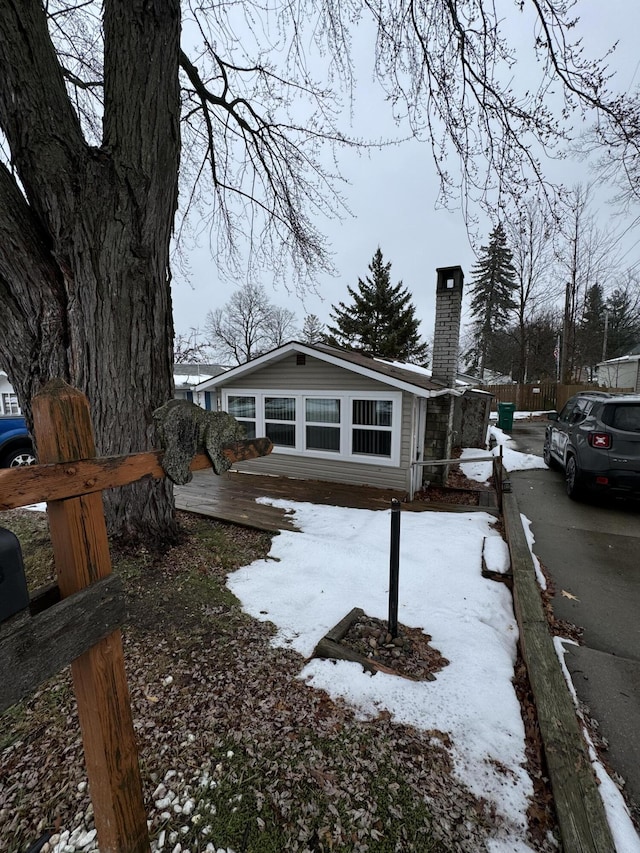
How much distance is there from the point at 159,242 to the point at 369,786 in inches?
170

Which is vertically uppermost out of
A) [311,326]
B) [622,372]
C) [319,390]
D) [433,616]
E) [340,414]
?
[311,326]

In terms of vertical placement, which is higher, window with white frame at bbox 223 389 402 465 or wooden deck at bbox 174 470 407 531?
window with white frame at bbox 223 389 402 465

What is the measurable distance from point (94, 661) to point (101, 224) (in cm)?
339

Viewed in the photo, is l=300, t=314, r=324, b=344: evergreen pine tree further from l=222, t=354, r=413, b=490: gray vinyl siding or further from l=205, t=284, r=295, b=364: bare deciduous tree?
l=222, t=354, r=413, b=490: gray vinyl siding

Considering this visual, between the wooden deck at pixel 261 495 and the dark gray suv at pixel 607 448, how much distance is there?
300cm

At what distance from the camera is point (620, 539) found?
488cm

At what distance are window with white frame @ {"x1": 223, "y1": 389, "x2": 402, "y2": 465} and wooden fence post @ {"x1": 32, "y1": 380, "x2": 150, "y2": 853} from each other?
6.09m

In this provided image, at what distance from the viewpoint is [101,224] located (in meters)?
3.12

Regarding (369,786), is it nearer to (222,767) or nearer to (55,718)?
(222,767)

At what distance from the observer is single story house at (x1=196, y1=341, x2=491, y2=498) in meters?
6.87

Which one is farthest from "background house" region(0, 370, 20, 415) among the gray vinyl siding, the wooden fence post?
the wooden fence post

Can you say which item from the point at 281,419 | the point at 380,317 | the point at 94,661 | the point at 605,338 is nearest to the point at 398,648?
the point at 94,661

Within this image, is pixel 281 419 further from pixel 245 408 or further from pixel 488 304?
pixel 488 304

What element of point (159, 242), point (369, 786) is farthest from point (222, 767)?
point (159, 242)
